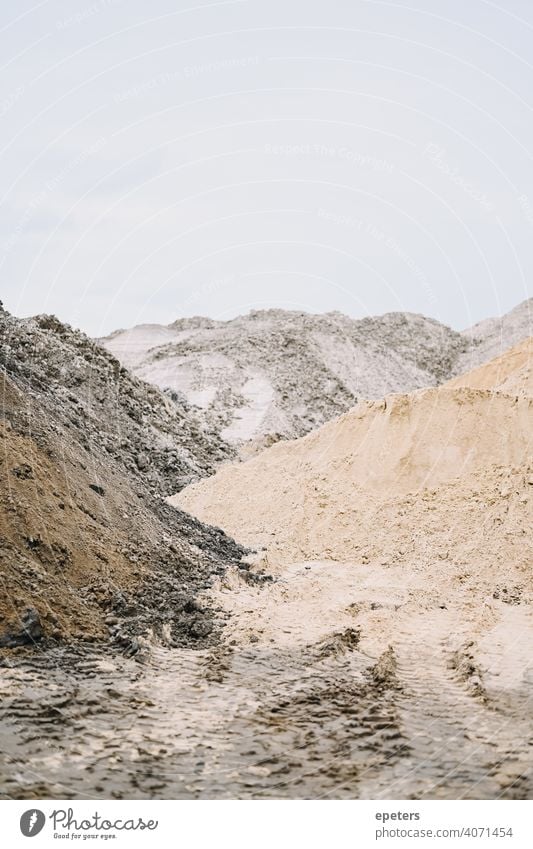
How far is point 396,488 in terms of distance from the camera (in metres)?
15.6

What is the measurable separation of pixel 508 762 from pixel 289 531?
9046 millimetres

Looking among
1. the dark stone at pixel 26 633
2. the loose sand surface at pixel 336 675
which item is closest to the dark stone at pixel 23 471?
the dark stone at pixel 26 633

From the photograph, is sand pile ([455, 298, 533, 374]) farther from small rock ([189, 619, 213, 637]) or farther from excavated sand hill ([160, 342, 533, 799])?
small rock ([189, 619, 213, 637])

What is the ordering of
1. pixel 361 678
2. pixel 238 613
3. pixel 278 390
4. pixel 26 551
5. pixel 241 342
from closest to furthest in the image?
1. pixel 361 678
2. pixel 26 551
3. pixel 238 613
4. pixel 278 390
5. pixel 241 342

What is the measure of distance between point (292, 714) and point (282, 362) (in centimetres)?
3237

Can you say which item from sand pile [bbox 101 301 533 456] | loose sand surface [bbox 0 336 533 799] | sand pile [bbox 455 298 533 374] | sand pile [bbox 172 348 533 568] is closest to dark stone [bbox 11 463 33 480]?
loose sand surface [bbox 0 336 533 799]

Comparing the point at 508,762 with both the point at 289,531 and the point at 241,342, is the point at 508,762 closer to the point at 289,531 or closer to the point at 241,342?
the point at 289,531

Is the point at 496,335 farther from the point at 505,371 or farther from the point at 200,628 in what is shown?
the point at 200,628

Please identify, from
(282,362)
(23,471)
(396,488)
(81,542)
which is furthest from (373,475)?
(282,362)

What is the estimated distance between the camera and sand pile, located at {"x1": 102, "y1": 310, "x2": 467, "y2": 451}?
3338 centimetres

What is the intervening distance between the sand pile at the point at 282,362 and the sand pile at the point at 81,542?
15.1 metres

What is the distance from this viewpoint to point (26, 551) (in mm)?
8867

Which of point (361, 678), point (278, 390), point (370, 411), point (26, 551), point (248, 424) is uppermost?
point (278, 390)
